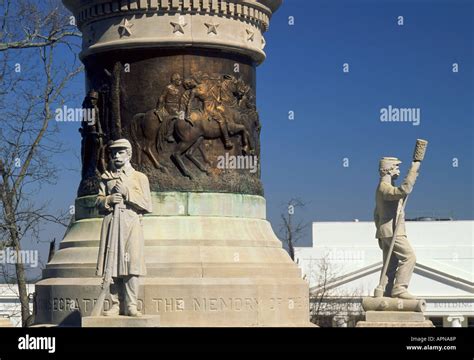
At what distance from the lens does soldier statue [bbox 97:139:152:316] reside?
2059 cm

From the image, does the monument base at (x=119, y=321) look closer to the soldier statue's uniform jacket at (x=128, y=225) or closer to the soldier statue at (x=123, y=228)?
the soldier statue at (x=123, y=228)

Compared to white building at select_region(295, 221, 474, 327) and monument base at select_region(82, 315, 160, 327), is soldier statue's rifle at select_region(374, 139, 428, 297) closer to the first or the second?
monument base at select_region(82, 315, 160, 327)

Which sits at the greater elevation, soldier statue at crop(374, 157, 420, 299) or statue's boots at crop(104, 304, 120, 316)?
soldier statue at crop(374, 157, 420, 299)

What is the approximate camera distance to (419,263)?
305 feet

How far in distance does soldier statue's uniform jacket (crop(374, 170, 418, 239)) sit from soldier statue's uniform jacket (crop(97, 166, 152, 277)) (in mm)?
5190

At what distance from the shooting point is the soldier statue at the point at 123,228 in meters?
20.6

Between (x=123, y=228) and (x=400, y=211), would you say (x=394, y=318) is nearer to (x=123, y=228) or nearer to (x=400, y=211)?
(x=400, y=211)

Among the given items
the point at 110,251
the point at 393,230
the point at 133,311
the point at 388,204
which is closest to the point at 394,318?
the point at 393,230

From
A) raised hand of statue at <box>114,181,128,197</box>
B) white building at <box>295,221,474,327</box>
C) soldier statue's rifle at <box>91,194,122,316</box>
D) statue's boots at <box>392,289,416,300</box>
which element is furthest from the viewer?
white building at <box>295,221,474,327</box>

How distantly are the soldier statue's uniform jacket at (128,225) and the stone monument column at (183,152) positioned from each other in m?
2.87

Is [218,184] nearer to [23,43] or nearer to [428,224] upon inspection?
[23,43]

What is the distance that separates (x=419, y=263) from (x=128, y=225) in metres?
73.8

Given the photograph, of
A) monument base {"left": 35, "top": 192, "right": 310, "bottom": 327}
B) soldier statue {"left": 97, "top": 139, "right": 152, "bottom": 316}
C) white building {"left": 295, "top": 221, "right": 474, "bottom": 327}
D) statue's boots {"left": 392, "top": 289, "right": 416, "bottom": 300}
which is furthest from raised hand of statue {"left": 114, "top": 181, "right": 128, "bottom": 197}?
white building {"left": 295, "top": 221, "right": 474, "bottom": 327}
